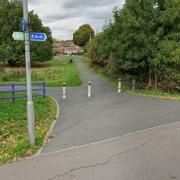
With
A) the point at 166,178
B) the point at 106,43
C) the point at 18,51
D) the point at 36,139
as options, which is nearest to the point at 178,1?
the point at 106,43

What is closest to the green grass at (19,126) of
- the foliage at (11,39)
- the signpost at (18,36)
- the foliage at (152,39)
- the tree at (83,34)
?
the signpost at (18,36)

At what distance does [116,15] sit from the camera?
1839cm

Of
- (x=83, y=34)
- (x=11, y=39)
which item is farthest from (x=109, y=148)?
(x=83, y=34)

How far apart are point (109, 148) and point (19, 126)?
381cm

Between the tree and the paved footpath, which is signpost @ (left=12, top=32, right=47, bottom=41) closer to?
the paved footpath

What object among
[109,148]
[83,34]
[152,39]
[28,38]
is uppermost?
[83,34]

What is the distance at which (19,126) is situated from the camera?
10.2 m

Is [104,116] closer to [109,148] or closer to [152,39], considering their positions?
[109,148]

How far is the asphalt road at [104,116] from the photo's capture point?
28.6ft

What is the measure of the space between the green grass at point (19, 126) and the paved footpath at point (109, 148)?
42cm

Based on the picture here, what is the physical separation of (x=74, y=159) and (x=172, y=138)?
3040 mm

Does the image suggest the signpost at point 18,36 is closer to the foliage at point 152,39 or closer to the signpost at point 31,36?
the signpost at point 31,36

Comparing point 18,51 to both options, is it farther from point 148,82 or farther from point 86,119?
point 86,119

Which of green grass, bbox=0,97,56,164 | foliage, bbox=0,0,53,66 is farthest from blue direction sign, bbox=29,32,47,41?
foliage, bbox=0,0,53,66
